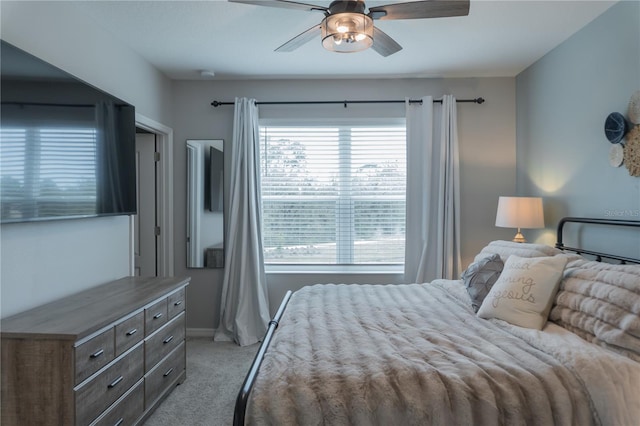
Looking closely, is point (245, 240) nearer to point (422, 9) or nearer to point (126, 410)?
point (126, 410)

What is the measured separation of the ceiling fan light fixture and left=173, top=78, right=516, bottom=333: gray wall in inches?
72.3

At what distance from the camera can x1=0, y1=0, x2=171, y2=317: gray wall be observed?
1.88 m

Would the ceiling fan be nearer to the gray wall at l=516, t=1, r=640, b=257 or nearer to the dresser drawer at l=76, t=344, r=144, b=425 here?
the gray wall at l=516, t=1, r=640, b=257

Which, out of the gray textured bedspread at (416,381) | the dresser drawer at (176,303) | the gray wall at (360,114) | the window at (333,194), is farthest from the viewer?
the window at (333,194)

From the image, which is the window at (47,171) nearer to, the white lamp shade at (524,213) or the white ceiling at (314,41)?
the white ceiling at (314,41)

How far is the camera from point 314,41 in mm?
2994

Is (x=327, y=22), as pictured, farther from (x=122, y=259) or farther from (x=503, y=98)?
(x=503, y=98)

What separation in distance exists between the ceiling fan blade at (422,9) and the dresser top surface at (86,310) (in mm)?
2141

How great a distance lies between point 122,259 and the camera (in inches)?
114

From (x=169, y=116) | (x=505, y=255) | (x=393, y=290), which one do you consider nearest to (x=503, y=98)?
(x=505, y=255)

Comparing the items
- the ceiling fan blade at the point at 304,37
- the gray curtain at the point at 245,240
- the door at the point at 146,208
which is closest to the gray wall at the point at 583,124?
the ceiling fan blade at the point at 304,37

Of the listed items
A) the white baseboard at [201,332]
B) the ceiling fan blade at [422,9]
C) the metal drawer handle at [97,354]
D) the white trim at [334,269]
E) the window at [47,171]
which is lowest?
the white baseboard at [201,332]

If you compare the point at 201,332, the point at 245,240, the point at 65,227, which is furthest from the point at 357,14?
the point at 201,332

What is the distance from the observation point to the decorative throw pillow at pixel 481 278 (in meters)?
2.25
